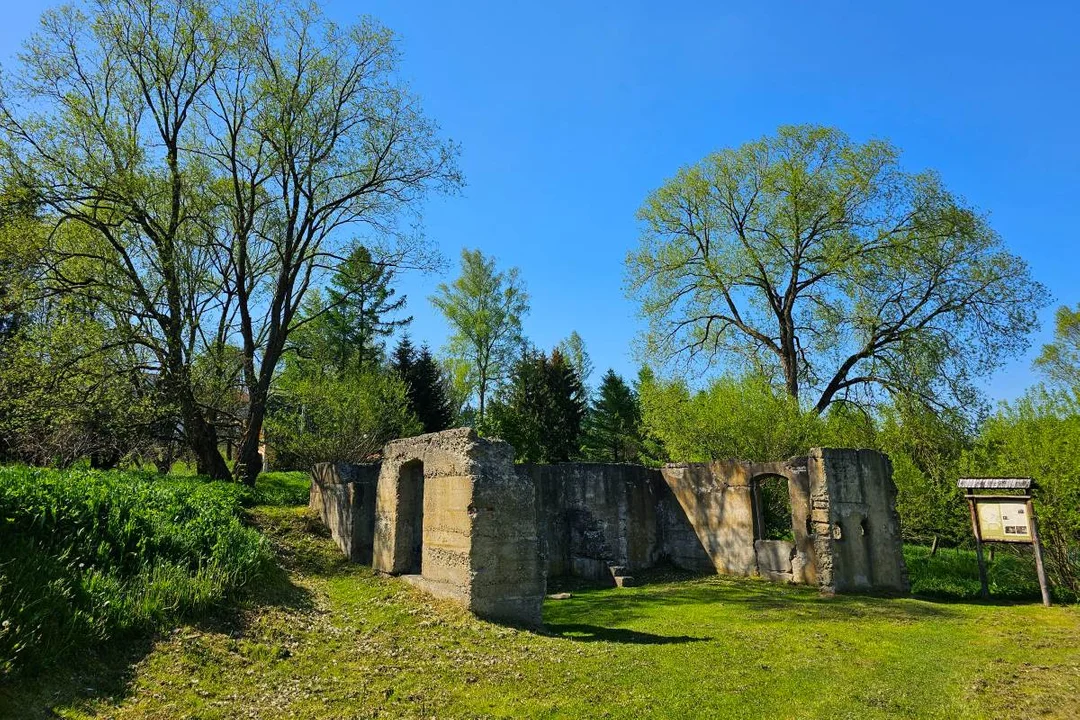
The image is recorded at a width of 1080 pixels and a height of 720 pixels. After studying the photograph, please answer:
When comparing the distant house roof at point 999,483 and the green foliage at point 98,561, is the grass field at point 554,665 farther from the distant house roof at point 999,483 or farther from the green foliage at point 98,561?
the distant house roof at point 999,483

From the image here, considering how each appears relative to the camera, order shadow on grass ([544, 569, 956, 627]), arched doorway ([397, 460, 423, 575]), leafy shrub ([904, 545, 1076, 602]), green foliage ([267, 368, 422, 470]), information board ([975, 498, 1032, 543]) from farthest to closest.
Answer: green foliage ([267, 368, 422, 470]), leafy shrub ([904, 545, 1076, 602]), information board ([975, 498, 1032, 543]), arched doorway ([397, 460, 423, 575]), shadow on grass ([544, 569, 956, 627])

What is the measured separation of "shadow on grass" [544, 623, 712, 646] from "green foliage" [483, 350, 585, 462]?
76.0ft

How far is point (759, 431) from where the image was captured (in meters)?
21.4

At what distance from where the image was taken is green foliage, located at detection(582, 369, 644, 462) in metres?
39.9

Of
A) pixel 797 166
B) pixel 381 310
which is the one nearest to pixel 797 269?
pixel 797 166

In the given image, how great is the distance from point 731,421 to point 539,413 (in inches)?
549

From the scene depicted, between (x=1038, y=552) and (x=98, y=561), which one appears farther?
(x=1038, y=552)

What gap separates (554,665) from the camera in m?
7.52

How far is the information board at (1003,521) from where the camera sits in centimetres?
1234

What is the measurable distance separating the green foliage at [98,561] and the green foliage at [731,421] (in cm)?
1558

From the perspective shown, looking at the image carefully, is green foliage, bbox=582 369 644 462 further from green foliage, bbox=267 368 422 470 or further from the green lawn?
the green lawn

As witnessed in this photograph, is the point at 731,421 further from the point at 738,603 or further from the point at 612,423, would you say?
the point at 612,423

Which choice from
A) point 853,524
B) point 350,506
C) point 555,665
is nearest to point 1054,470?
point 853,524

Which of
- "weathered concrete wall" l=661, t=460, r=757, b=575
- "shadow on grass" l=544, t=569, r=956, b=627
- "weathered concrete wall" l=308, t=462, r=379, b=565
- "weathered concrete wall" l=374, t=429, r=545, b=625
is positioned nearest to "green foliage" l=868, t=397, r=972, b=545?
"weathered concrete wall" l=661, t=460, r=757, b=575
